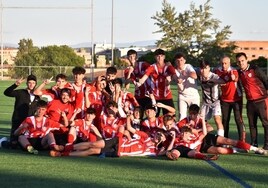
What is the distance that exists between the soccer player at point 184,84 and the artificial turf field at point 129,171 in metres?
1.54

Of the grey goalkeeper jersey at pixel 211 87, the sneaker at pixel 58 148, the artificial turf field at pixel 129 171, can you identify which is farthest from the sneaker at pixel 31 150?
the grey goalkeeper jersey at pixel 211 87

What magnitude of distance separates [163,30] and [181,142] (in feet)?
168

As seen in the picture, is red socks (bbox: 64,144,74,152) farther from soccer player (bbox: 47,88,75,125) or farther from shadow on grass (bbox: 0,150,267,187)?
soccer player (bbox: 47,88,75,125)

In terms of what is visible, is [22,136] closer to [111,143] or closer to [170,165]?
[111,143]

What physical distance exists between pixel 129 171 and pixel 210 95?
3191 mm

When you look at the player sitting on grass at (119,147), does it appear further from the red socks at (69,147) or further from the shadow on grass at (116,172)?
the shadow on grass at (116,172)

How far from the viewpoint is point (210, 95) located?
37.7 feet

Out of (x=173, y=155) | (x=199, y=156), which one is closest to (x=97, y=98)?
(x=173, y=155)

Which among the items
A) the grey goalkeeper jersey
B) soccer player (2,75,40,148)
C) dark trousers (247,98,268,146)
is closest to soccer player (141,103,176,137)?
the grey goalkeeper jersey

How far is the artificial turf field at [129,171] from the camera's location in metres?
7.93

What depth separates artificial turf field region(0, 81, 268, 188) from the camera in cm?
793

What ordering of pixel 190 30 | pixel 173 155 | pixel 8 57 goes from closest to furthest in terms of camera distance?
pixel 173 155, pixel 190 30, pixel 8 57

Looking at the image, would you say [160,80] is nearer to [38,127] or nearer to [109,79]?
[109,79]

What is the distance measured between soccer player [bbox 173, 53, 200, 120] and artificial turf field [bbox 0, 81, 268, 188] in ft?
5.06
